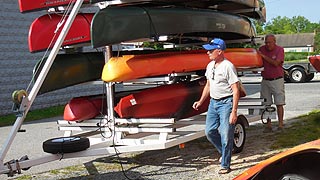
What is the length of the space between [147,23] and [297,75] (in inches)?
748

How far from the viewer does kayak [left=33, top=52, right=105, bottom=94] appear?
7.25 m

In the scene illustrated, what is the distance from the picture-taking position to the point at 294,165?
432 centimetres

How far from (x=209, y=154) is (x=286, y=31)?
472 ft

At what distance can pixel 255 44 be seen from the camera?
10.6 meters

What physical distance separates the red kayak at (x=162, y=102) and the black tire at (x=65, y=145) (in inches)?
36.1

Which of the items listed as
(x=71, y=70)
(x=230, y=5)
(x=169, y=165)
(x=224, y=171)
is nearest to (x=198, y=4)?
(x=230, y=5)

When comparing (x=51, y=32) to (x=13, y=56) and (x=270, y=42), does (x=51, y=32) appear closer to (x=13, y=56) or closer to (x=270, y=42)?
(x=270, y=42)

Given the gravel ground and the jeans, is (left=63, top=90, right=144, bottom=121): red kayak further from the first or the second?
the jeans

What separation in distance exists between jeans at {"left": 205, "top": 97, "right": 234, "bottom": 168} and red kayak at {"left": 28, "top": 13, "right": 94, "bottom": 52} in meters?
2.39

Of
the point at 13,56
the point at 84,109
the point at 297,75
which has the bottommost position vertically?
the point at 297,75

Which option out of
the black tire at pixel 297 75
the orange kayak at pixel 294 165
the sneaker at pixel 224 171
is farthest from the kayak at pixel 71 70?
the black tire at pixel 297 75

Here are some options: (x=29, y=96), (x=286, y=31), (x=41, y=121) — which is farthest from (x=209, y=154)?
(x=286, y=31)

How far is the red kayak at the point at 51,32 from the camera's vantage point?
297 inches

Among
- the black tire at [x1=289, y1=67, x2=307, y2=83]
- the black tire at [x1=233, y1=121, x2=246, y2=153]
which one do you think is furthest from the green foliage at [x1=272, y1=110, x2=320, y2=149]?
the black tire at [x1=289, y1=67, x2=307, y2=83]
